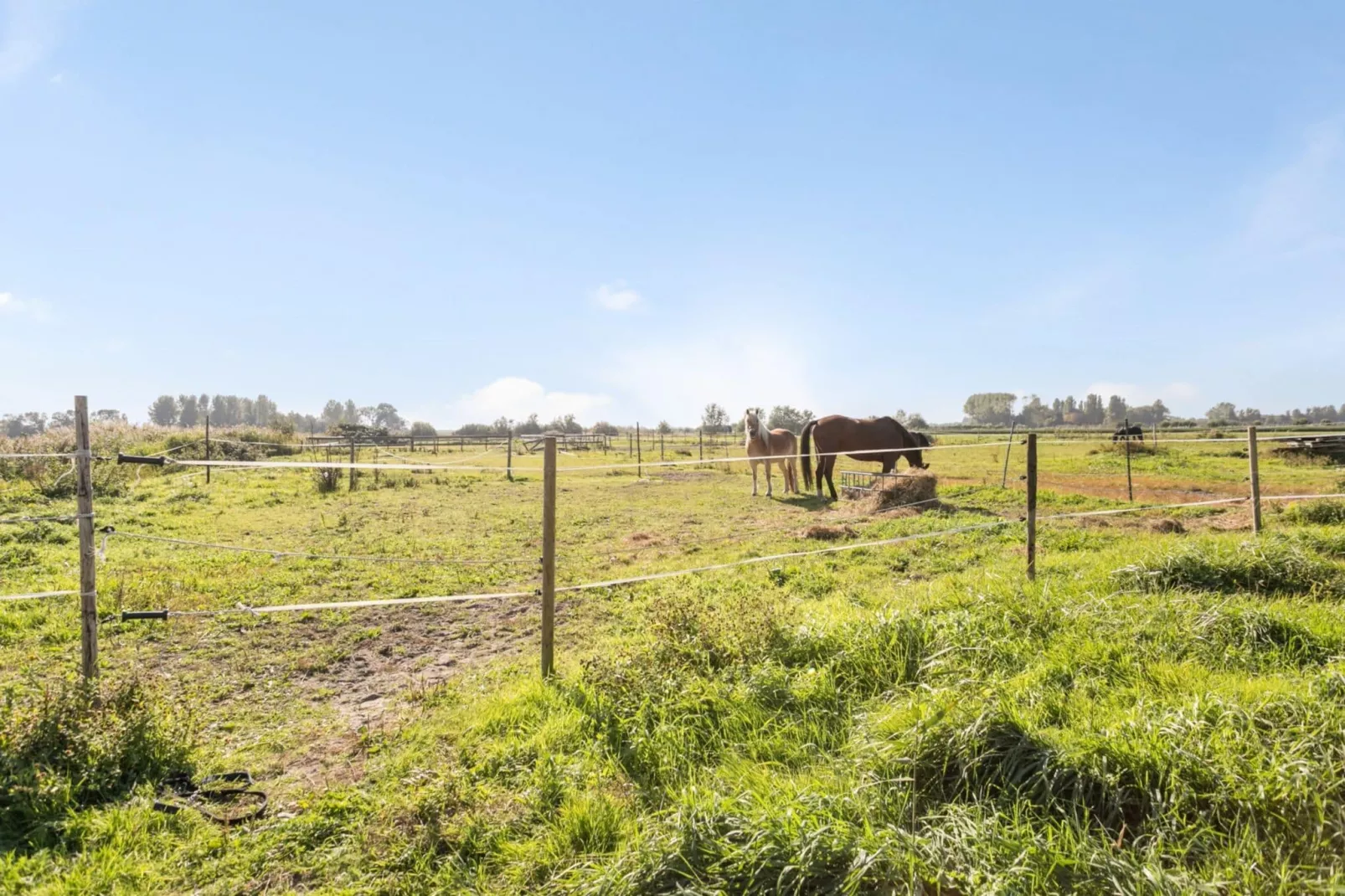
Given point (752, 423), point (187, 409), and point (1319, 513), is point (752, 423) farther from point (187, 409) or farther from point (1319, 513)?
point (187, 409)

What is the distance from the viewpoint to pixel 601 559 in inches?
338

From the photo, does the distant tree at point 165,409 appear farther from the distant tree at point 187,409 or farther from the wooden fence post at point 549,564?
the wooden fence post at point 549,564

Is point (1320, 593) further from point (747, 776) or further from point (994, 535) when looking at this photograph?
point (747, 776)

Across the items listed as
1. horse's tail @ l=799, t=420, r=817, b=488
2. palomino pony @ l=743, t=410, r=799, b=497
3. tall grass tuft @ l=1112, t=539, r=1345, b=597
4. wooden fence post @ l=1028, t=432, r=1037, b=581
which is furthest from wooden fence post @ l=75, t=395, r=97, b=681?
palomino pony @ l=743, t=410, r=799, b=497

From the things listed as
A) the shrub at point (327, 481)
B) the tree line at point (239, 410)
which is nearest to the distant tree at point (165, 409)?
the tree line at point (239, 410)

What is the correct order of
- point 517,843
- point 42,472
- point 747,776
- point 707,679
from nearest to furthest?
1. point 517,843
2. point 747,776
3. point 707,679
4. point 42,472

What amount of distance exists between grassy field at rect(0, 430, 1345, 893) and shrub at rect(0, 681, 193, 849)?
0.01m

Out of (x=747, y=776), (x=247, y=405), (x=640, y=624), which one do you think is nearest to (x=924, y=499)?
(x=640, y=624)

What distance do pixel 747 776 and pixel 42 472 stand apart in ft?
61.3

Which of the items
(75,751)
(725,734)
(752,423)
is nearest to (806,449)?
(752,423)

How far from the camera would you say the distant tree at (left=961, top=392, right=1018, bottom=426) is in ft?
395

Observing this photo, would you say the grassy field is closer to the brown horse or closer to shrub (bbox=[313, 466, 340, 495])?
the brown horse

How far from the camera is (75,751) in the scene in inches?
120

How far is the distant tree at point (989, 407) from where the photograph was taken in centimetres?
12026
